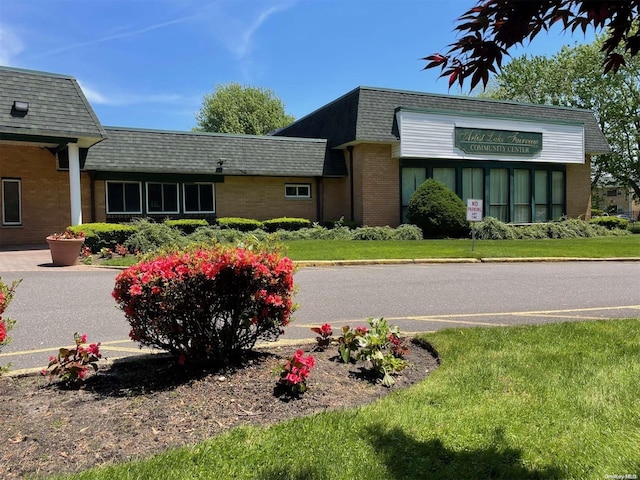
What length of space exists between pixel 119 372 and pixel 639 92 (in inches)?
1795

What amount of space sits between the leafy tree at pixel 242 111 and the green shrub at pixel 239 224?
1350 inches

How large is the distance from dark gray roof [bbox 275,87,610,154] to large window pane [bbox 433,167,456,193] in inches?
110

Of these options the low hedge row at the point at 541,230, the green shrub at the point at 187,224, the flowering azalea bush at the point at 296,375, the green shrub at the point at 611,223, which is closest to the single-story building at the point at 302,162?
the green shrub at the point at 611,223

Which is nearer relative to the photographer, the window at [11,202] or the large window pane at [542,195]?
the window at [11,202]

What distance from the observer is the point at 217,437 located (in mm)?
3293

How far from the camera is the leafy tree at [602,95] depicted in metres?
39.1

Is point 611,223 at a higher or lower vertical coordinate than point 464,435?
higher

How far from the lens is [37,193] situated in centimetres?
1934

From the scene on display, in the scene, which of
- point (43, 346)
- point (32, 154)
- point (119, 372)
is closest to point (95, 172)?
point (32, 154)

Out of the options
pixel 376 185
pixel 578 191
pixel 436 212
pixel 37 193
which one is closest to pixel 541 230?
pixel 578 191

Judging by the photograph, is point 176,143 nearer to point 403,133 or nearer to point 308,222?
point 308,222

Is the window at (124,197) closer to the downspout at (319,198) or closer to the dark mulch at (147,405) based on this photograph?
the downspout at (319,198)

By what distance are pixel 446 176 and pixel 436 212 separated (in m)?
4.13

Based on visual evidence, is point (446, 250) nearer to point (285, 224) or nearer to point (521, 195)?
point (285, 224)
